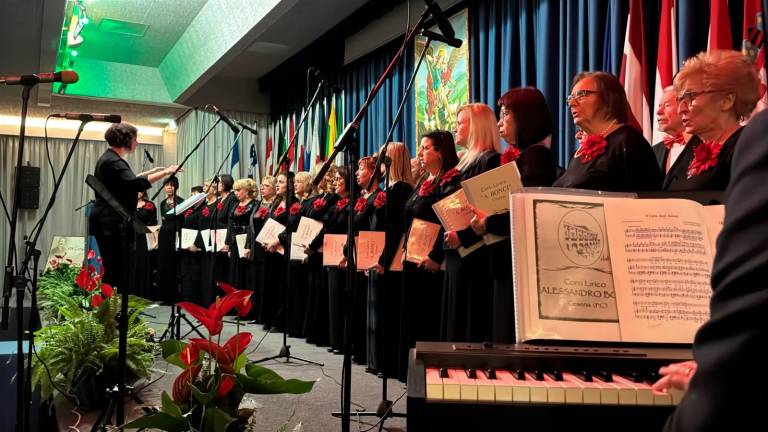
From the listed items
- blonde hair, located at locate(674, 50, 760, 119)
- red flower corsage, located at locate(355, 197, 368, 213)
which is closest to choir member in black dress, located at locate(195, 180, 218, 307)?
red flower corsage, located at locate(355, 197, 368, 213)

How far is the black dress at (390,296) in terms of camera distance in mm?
3742

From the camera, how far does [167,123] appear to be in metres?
11.7

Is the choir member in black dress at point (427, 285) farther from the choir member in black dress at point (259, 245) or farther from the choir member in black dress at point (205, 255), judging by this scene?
the choir member in black dress at point (205, 255)

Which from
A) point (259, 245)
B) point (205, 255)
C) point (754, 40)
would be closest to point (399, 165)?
point (754, 40)

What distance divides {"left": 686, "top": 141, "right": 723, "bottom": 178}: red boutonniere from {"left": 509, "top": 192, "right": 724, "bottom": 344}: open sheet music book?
762 millimetres

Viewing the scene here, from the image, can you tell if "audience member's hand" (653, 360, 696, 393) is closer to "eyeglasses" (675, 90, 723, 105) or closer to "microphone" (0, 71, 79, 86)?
"eyeglasses" (675, 90, 723, 105)

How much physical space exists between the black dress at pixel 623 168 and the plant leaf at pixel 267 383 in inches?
47.3

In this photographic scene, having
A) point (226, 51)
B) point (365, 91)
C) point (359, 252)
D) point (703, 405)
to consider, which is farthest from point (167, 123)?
point (703, 405)

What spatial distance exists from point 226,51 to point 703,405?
23.8 feet

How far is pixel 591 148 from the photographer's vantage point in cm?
214

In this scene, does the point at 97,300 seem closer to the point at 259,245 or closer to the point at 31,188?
the point at 259,245

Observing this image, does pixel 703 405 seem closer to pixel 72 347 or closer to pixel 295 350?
pixel 72 347

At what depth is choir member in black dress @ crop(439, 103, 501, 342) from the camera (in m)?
2.92

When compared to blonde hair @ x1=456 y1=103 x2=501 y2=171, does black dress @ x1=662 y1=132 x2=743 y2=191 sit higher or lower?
lower
